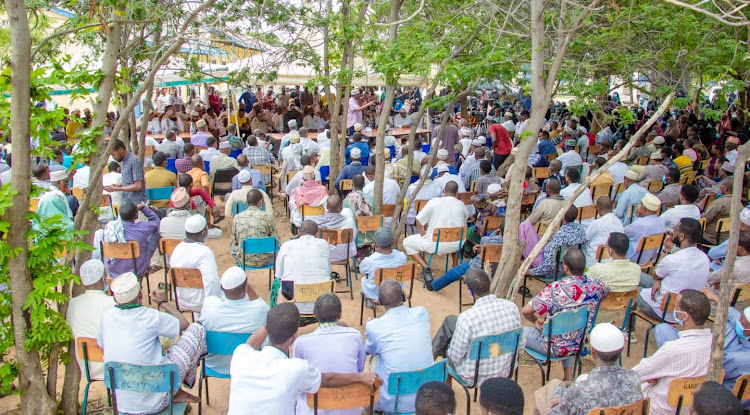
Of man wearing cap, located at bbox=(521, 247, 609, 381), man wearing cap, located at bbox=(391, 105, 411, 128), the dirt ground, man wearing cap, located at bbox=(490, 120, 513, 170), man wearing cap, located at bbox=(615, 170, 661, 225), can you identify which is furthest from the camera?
man wearing cap, located at bbox=(391, 105, 411, 128)

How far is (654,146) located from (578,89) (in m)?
5.50

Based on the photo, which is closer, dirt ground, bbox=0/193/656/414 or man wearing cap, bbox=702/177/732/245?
dirt ground, bbox=0/193/656/414

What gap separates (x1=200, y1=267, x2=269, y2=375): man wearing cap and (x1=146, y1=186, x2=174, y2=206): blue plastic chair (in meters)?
4.72

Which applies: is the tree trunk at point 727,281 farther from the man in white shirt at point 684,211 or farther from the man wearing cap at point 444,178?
the man wearing cap at point 444,178

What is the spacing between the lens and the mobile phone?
5750 millimetres

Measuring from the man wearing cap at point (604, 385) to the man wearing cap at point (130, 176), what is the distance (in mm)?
6700

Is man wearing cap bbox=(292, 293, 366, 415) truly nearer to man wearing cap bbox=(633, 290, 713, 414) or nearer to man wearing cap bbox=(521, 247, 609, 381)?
man wearing cap bbox=(521, 247, 609, 381)

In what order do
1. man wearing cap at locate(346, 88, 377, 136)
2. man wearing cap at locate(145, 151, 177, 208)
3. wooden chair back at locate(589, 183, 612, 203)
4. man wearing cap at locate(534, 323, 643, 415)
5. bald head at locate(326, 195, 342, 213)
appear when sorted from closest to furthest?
1. man wearing cap at locate(534, 323, 643, 415)
2. bald head at locate(326, 195, 342, 213)
3. man wearing cap at locate(145, 151, 177, 208)
4. wooden chair back at locate(589, 183, 612, 203)
5. man wearing cap at locate(346, 88, 377, 136)

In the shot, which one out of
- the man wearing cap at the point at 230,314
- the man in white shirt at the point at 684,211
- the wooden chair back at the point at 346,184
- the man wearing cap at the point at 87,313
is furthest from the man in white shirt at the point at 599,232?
the man wearing cap at the point at 87,313

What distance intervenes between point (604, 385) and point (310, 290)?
108 inches

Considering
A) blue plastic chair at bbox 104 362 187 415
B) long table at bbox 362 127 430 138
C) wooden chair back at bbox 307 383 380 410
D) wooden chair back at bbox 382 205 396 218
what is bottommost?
wooden chair back at bbox 307 383 380 410

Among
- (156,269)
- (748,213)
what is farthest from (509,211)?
(156,269)

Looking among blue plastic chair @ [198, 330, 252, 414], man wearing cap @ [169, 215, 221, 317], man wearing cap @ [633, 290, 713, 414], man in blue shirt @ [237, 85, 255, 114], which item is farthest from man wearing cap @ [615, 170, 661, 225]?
man in blue shirt @ [237, 85, 255, 114]

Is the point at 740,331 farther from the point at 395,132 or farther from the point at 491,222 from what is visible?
the point at 395,132
